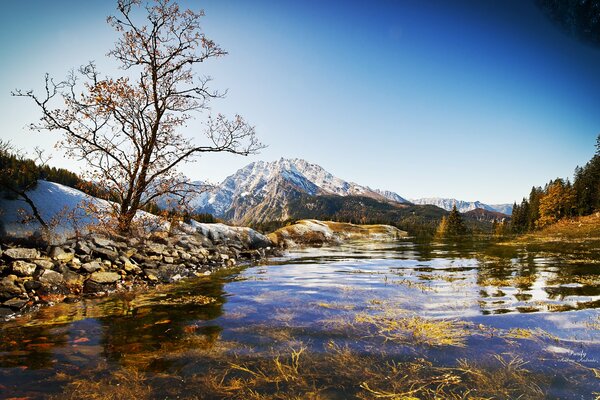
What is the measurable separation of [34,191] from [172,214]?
26.3 ft

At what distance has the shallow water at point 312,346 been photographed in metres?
4.78

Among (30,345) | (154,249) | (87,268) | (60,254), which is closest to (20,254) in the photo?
(60,254)

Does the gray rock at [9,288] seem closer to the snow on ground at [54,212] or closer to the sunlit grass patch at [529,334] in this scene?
the snow on ground at [54,212]

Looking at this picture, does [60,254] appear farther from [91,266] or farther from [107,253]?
[107,253]

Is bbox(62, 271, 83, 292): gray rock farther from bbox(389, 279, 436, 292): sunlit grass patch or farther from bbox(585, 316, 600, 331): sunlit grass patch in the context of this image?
bbox(585, 316, 600, 331): sunlit grass patch

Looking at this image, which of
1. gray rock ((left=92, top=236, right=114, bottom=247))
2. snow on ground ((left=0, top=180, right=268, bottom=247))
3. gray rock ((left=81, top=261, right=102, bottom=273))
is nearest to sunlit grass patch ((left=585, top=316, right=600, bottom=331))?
gray rock ((left=81, top=261, right=102, bottom=273))

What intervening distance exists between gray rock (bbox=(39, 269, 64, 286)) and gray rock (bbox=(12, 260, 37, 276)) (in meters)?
0.40

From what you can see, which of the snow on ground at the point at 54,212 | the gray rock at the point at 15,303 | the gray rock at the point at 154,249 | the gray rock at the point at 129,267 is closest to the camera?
the gray rock at the point at 15,303

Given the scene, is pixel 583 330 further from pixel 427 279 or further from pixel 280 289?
pixel 280 289

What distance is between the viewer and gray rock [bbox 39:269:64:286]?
1177 cm

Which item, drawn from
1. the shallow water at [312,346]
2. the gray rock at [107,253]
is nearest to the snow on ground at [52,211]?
the gray rock at [107,253]

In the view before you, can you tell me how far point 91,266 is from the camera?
14.0 m

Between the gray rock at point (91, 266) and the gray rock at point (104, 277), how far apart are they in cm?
43

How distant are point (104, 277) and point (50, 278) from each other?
6.51 feet
